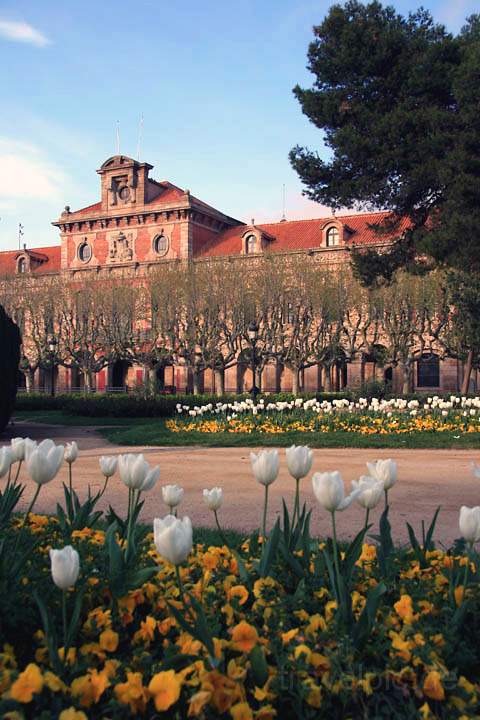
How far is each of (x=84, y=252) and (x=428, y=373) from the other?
95.4 ft

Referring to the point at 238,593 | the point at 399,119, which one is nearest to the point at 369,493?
the point at 238,593

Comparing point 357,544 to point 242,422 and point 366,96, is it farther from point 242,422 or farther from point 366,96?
point 366,96

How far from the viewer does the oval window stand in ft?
174

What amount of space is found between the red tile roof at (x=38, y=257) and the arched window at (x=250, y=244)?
17480 millimetres

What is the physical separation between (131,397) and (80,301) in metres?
16.1

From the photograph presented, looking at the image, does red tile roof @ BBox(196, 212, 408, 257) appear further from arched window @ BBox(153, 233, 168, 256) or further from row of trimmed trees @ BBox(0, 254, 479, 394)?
row of trimmed trees @ BBox(0, 254, 479, 394)

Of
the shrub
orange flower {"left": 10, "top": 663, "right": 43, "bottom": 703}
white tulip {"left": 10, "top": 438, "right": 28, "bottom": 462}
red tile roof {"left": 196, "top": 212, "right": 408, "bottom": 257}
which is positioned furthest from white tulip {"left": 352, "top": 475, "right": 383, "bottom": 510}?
red tile roof {"left": 196, "top": 212, "right": 408, "bottom": 257}

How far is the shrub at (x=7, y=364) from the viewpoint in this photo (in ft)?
51.0

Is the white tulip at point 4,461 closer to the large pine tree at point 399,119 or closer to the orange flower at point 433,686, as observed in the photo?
the orange flower at point 433,686

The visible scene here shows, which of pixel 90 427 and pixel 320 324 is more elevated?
pixel 320 324

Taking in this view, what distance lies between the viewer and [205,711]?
2314mm

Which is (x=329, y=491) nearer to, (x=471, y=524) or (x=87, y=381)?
(x=471, y=524)

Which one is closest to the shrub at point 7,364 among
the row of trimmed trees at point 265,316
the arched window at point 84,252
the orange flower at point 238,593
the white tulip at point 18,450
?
the white tulip at point 18,450

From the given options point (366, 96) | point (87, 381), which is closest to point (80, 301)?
point (87, 381)
